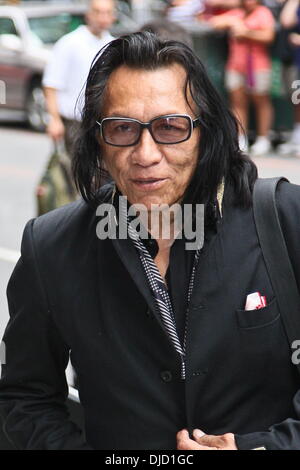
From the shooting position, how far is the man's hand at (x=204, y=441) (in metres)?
2.08

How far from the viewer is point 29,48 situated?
45.3 ft

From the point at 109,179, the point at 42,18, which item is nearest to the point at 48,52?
the point at 42,18

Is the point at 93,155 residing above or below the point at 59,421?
above

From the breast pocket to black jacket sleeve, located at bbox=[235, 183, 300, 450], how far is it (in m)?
0.08

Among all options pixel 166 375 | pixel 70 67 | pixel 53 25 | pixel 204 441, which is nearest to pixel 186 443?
pixel 204 441

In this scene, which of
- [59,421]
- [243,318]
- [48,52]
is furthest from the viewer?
[48,52]

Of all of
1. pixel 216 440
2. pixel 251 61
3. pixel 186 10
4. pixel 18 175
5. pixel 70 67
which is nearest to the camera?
pixel 216 440

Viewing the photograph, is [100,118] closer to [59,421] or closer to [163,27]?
[59,421]

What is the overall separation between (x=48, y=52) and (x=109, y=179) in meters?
11.6

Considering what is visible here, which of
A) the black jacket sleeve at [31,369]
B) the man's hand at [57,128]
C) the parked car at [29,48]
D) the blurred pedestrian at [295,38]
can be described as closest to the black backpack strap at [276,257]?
the black jacket sleeve at [31,369]

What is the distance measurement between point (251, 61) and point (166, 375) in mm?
9061

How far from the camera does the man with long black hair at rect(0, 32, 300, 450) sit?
2111 mm

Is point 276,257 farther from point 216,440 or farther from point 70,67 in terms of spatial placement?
point 70,67

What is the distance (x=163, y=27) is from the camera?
15.3ft
